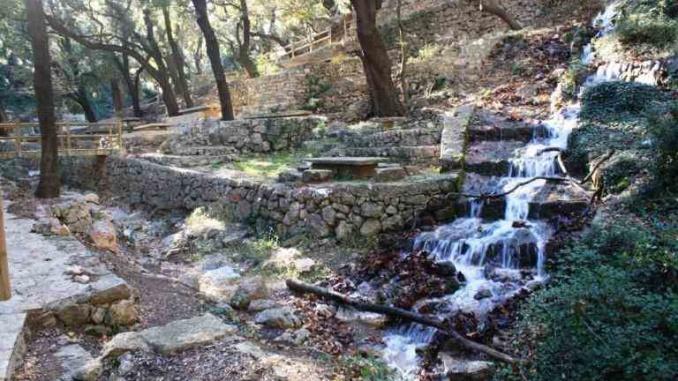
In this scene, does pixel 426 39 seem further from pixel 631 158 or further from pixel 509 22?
pixel 631 158

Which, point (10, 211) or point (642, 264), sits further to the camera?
point (10, 211)

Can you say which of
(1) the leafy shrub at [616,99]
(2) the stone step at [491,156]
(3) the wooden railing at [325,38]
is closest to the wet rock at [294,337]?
(2) the stone step at [491,156]

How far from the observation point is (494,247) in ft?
23.4

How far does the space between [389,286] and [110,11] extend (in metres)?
20.4

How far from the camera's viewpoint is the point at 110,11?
21938 mm

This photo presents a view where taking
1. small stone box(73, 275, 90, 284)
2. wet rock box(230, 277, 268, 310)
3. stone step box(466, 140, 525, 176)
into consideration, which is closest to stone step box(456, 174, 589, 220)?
stone step box(466, 140, 525, 176)

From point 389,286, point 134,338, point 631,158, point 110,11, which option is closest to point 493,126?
point 631,158

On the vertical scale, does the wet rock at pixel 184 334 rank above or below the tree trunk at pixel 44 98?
below

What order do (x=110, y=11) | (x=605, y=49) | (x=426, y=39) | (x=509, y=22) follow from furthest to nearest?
1. (x=110, y=11)
2. (x=426, y=39)
3. (x=509, y=22)
4. (x=605, y=49)

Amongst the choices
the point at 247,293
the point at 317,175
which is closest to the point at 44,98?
the point at 317,175

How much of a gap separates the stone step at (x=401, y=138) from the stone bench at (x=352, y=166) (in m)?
2.13

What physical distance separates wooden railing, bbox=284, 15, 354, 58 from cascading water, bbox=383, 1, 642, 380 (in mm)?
13730

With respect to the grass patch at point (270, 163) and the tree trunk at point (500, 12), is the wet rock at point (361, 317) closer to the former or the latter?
the grass patch at point (270, 163)

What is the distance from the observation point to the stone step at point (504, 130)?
10.3m
